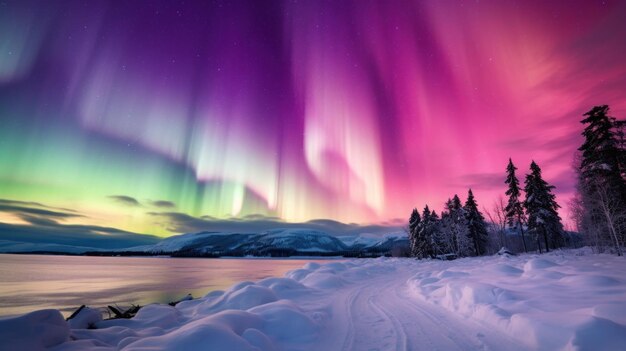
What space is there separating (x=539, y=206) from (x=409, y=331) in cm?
4685

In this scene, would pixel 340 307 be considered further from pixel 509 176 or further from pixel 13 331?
pixel 509 176

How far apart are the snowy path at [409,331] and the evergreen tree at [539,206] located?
41839mm

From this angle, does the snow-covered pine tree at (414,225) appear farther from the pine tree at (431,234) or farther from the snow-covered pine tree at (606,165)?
the snow-covered pine tree at (606,165)

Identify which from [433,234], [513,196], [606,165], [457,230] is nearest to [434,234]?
[433,234]

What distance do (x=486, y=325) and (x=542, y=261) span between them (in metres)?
10.7

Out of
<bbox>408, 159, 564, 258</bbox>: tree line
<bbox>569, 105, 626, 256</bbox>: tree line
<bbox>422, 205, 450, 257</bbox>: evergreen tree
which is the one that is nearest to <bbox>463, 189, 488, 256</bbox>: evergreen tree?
<bbox>408, 159, 564, 258</bbox>: tree line

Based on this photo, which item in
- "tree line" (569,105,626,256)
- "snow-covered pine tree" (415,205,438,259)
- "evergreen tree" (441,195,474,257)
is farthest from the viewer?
"snow-covered pine tree" (415,205,438,259)

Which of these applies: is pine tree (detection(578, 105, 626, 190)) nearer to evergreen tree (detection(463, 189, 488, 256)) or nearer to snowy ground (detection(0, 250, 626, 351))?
snowy ground (detection(0, 250, 626, 351))

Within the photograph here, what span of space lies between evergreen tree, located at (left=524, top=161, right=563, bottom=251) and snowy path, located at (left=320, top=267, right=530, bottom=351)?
137ft

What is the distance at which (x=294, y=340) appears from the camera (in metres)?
7.49

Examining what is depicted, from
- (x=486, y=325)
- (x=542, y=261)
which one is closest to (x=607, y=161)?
(x=542, y=261)

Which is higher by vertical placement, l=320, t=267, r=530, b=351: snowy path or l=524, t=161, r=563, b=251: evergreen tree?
l=524, t=161, r=563, b=251: evergreen tree

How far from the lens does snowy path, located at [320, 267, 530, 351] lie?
6.52m

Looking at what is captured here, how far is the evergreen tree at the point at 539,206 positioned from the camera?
41469 mm
